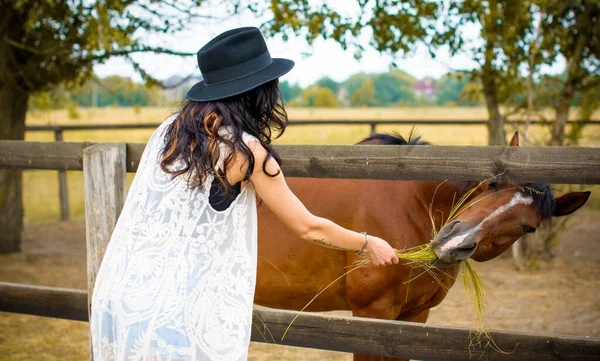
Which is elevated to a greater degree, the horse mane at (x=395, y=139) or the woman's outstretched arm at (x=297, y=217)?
the horse mane at (x=395, y=139)

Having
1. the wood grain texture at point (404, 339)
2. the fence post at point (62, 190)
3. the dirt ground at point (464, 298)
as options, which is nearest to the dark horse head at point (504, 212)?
the wood grain texture at point (404, 339)

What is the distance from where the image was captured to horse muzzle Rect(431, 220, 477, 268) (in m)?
2.56

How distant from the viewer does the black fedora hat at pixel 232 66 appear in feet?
6.56

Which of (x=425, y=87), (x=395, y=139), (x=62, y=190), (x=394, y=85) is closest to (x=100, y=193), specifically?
(x=395, y=139)

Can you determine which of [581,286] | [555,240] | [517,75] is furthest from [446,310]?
[517,75]

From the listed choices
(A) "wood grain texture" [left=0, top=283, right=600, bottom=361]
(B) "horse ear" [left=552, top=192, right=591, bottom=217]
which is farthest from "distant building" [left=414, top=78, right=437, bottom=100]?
(A) "wood grain texture" [left=0, top=283, right=600, bottom=361]

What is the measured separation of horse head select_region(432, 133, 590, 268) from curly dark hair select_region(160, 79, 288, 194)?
3.48 feet

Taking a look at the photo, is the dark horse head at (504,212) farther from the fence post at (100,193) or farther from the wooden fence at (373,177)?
the fence post at (100,193)

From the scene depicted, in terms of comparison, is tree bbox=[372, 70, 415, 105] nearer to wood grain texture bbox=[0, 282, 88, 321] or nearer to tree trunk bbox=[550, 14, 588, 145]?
tree trunk bbox=[550, 14, 588, 145]

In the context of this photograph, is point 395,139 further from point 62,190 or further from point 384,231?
point 62,190

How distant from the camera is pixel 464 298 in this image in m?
6.01

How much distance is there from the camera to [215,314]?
77.6 inches

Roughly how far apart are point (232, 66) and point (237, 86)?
0.26ft

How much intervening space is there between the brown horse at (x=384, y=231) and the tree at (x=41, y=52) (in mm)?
3046
